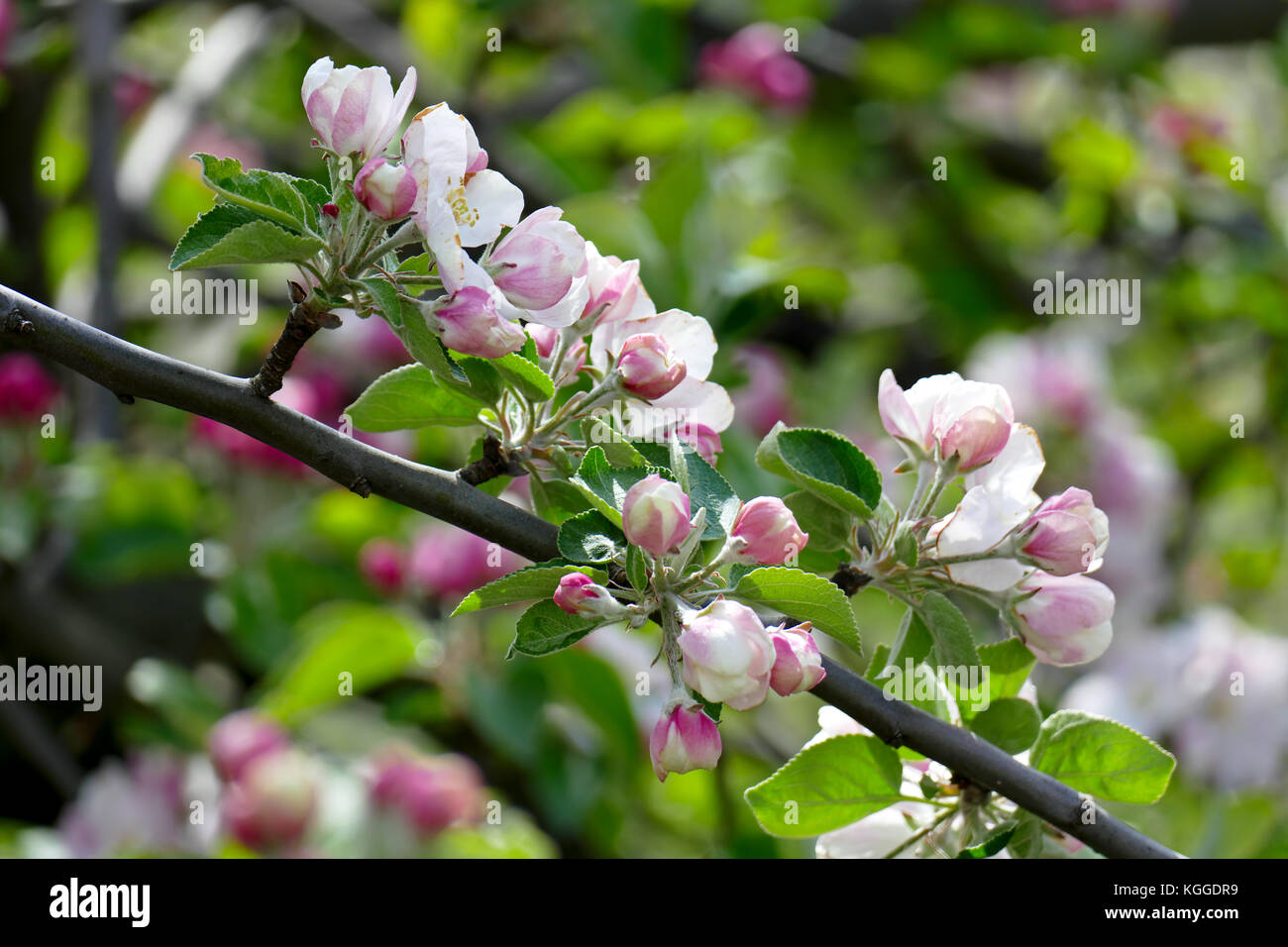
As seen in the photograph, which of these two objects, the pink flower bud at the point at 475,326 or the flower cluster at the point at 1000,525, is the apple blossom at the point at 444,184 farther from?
the flower cluster at the point at 1000,525

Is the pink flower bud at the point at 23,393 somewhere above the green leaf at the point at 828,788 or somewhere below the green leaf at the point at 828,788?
above

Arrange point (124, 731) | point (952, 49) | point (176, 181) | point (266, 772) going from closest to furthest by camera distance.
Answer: point (266, 772)
point (124, 731)
point (176, 181)
point (952, 49)

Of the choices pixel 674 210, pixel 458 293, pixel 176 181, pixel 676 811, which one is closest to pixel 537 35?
pixel 176 181

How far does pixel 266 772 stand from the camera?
133cm

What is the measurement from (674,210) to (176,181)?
1.26 metres

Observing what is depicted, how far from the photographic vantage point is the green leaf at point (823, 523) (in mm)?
684

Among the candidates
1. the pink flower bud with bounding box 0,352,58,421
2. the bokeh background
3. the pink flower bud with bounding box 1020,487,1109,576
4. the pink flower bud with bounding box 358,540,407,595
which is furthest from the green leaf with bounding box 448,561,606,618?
the pink flower bud with bounding box 0,352,58,421

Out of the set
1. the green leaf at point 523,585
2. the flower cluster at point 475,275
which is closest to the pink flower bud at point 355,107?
the flower cluster at point 475,275

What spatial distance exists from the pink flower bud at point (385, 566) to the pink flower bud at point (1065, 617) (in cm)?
113

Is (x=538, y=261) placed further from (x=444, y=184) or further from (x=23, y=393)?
(x=23, y=393)

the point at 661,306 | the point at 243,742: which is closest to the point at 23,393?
the point at 243,742

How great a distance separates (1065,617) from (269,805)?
0.96m

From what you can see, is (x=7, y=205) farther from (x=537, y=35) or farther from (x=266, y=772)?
(x=266, y=772)

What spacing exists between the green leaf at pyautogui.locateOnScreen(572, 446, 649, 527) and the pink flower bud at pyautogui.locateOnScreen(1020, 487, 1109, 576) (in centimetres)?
21
